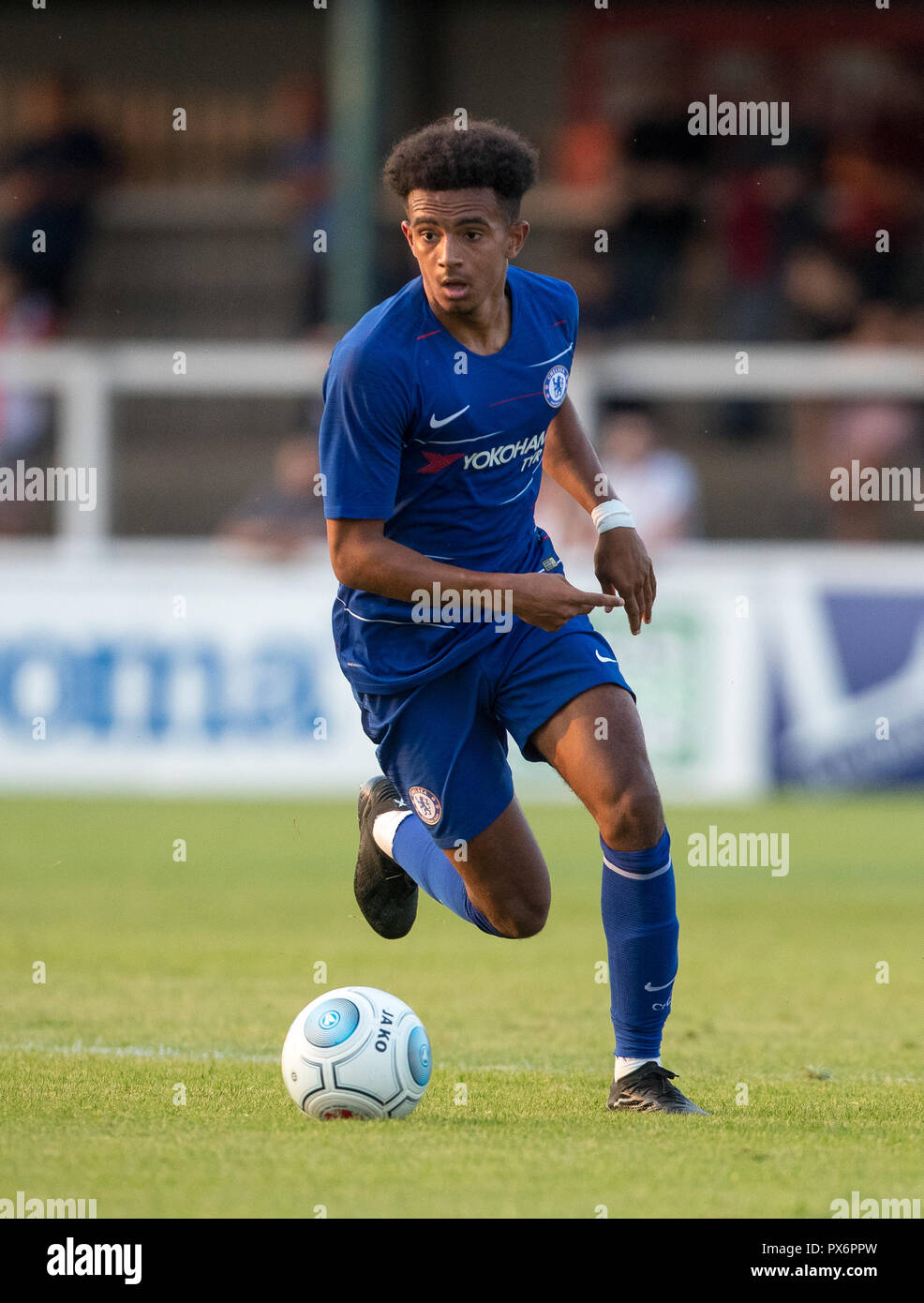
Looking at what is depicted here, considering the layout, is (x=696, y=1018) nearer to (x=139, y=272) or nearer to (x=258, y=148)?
(x=139, y=272)

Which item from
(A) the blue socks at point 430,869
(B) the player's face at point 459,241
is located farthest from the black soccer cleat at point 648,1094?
(B) the player's face at point 459,241

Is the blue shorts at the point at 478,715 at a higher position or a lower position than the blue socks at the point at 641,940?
higher

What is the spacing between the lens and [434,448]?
5.23m

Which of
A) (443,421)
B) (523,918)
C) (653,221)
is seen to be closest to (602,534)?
(443,421)

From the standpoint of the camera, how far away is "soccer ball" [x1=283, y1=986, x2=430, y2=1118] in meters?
4.98

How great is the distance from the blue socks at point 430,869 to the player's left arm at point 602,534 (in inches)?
34.8

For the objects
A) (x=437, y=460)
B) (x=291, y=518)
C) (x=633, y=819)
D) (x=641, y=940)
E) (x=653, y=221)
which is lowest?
(x=641, y=940)

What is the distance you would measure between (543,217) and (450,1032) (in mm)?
11753

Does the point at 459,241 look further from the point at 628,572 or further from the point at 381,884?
the point at 381,884

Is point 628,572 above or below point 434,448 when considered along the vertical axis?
below

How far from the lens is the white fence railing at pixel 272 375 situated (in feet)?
45.5
